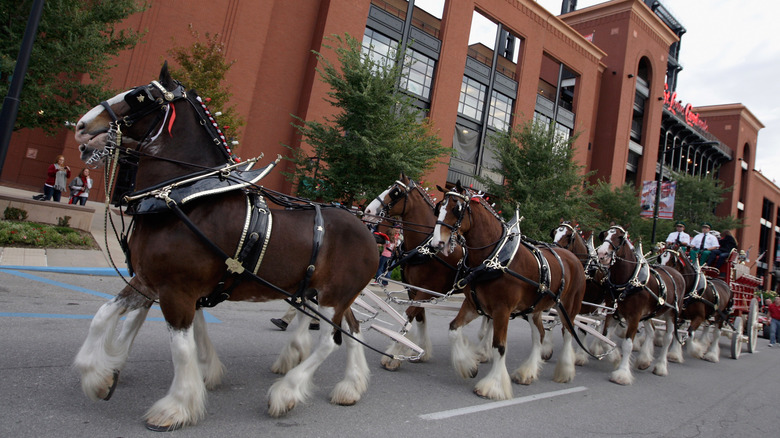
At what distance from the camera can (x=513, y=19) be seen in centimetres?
2880

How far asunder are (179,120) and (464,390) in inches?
165

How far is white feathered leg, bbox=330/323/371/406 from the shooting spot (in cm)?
418

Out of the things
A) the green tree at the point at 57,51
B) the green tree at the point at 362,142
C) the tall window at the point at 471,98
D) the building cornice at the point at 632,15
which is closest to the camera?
the green tree at the point at 57,51

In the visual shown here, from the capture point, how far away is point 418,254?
6293 millimetres

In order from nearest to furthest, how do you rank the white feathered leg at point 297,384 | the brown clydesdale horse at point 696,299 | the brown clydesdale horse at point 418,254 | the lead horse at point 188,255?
the lead horse at point 188,255 < the white feathered leg at point 297,384 < the brown clydesdale horse at point 418,254 < the brown clydesdale horse at point 696,299

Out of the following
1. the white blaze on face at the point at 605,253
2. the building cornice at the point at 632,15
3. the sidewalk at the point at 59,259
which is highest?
the building cornice at the point at 632,15

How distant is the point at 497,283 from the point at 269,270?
9.91 ft

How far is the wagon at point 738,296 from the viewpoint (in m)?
11.4

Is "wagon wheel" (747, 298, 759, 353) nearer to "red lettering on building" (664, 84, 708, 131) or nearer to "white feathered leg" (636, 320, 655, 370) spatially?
"white feathered leg" (636, 320, 655, 370)

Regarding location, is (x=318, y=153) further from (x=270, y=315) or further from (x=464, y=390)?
(x=464, y=390)

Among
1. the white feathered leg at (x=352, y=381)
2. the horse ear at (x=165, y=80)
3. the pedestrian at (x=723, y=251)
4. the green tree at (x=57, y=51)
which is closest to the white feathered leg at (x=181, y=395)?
the white feathered leg at (x=352, y=381)

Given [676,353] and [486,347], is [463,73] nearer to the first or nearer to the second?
[676,353]

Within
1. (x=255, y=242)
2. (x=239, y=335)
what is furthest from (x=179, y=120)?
(x=239, y=335)

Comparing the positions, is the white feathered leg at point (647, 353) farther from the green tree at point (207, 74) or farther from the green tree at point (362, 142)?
the green tree at point (207, 74)
